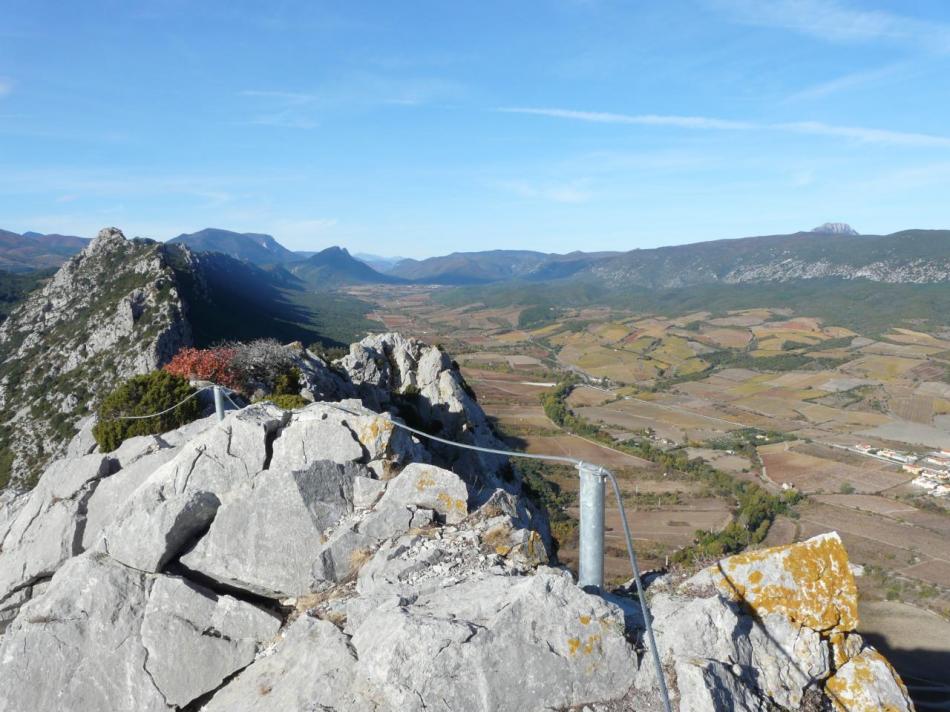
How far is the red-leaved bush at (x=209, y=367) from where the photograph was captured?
21.2 meters

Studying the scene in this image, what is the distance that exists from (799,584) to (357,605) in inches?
229

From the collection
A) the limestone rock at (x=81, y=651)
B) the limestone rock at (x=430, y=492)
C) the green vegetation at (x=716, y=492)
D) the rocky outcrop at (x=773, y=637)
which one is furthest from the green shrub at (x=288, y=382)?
the green vegetation at (x=716, y=492)

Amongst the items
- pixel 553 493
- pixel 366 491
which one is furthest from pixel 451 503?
pixel 553 493

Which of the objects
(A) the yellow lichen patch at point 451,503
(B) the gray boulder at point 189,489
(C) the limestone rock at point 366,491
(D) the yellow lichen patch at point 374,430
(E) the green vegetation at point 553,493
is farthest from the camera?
(E) the green vegetation at point 553,493

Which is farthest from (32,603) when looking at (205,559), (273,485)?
(273,485)

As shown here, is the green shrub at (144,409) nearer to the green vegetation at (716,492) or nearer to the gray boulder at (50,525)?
the gray boulder at (50,525)

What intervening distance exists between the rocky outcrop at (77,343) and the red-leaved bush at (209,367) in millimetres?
29674

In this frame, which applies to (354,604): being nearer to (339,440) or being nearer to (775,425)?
(339,440)

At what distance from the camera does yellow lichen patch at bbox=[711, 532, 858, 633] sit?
289 inches

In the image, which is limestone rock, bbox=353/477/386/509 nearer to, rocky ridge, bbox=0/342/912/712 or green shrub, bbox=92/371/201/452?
rocky ridge, bbox=0/342/912/712

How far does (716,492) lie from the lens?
74.2 m

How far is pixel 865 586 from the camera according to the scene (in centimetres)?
4897

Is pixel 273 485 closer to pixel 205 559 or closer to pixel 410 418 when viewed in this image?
pixel 205 559

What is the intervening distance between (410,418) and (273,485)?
16.4 metres
